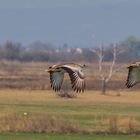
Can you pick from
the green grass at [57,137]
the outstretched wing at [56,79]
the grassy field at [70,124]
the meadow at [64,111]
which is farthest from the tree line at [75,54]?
the outstretched wing at [56,79]

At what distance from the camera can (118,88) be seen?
244 feet

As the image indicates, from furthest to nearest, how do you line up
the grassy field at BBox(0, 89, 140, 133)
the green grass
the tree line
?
the tree line < the grassy field at BBox(0, 89, 140, 133) < the green grass

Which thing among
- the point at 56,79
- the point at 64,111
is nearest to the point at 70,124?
the point at 64,111

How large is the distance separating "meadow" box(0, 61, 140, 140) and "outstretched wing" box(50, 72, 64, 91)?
3.07ft

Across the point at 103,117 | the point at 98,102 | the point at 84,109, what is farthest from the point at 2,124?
the point at 98,102

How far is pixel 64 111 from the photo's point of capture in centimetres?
4628

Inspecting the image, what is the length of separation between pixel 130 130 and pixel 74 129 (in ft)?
8.07

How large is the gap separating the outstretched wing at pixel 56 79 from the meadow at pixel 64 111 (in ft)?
3.07

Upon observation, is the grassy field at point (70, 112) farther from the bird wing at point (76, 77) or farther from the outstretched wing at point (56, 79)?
the bird wing at point (76, 77)

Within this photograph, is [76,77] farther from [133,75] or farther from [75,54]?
[75,54]

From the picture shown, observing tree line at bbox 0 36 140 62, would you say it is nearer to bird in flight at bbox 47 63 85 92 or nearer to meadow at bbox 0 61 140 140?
meadow at bbox 0 61 140 140

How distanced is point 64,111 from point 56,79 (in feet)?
128

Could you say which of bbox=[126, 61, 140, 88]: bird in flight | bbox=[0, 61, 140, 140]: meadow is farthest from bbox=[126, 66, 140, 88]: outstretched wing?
bbox=[0, 61, 140, 140]: meadow

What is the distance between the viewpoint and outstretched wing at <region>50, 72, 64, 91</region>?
285 inches
